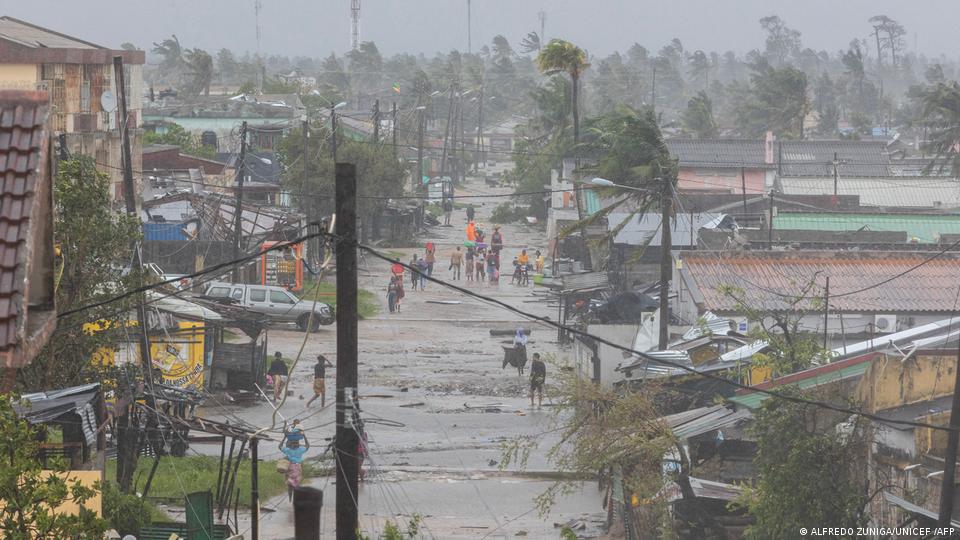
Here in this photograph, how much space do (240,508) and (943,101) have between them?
147 feet

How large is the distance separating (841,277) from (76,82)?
20.3 metres

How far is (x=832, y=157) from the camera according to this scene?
65500mm

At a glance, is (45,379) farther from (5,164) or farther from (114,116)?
(114,116)

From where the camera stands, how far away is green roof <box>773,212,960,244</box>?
129ft

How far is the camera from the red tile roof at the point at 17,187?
6.06 metres

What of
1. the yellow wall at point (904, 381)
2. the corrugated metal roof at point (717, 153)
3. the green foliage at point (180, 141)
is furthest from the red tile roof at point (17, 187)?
the corrugated metal roof at point (717, 153)

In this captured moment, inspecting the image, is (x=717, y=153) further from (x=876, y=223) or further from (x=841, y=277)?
(x=841, y=277)

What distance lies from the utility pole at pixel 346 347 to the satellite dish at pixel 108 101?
2754 centimetres

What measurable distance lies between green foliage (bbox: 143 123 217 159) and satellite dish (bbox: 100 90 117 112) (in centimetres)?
2000

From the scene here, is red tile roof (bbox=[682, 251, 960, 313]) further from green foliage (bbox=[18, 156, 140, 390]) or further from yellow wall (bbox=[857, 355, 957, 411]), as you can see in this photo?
green foliage (bbox=[18, 156, 140, 390])

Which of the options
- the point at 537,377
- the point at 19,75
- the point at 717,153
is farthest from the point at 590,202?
the point at 537,377

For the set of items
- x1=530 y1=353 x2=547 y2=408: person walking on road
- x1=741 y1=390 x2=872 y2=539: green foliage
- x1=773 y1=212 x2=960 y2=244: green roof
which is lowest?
x1=530 y1=353 x2=547 y2=408: person walking on road

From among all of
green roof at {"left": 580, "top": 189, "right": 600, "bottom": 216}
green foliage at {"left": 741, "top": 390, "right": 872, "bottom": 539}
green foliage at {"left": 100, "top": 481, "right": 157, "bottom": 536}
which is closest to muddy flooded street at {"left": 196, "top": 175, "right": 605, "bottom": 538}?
green foliage at {"left": 100, "top": 481, "right": 157, "bottom": 536}

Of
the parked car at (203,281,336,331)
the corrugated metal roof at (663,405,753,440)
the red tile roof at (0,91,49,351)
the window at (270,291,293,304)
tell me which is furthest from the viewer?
the window at (270,291,293,304)
